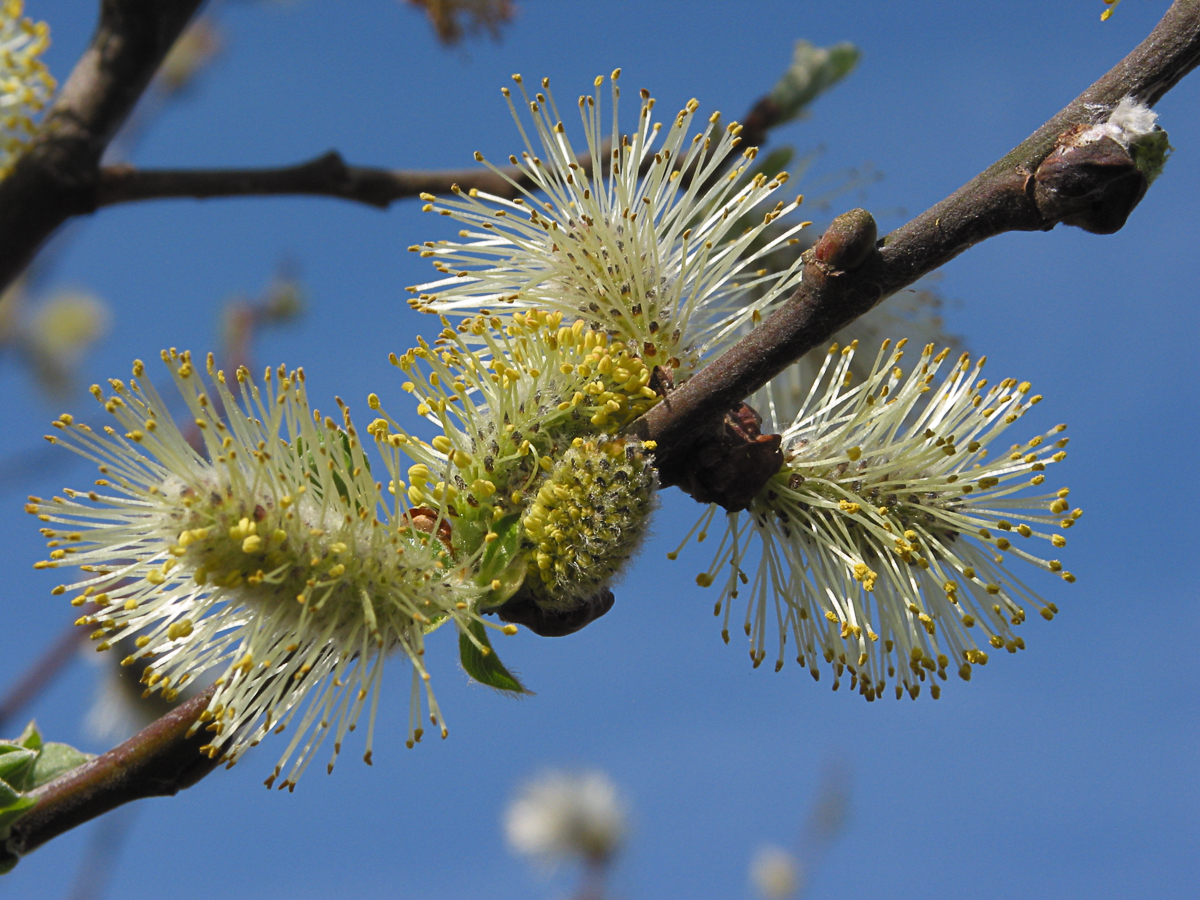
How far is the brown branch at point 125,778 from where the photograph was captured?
137cm

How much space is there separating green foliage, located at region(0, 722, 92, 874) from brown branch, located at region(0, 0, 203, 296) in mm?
1236

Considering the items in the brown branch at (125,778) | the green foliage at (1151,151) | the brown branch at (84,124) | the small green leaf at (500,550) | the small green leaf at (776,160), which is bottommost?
the green foliage at (1151,151)

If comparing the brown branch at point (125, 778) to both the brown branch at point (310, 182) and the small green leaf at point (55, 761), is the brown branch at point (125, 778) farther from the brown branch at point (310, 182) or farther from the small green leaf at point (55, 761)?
the brown branch at point (310, 182)

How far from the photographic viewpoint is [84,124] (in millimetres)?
2430

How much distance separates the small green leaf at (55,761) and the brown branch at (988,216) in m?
1.03

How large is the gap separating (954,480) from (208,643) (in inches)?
43.2

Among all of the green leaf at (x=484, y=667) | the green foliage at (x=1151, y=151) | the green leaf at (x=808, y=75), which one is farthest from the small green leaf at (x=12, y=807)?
the green leaf at (x=808, y=75)

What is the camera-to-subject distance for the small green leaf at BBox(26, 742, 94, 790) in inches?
59.2

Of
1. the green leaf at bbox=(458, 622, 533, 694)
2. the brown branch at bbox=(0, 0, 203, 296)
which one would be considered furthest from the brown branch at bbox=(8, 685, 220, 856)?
the brown branch at bbox=(0, 0, 203, 296)

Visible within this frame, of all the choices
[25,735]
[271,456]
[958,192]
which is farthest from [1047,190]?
[25,735]

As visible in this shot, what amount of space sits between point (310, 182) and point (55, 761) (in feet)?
4.85

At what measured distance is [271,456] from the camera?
134 cm

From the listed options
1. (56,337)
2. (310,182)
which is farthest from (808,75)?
(56,337)

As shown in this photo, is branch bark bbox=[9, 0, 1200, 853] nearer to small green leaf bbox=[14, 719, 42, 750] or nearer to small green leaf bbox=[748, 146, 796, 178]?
small green leaf bbox=[14, 719, 42, 750]
